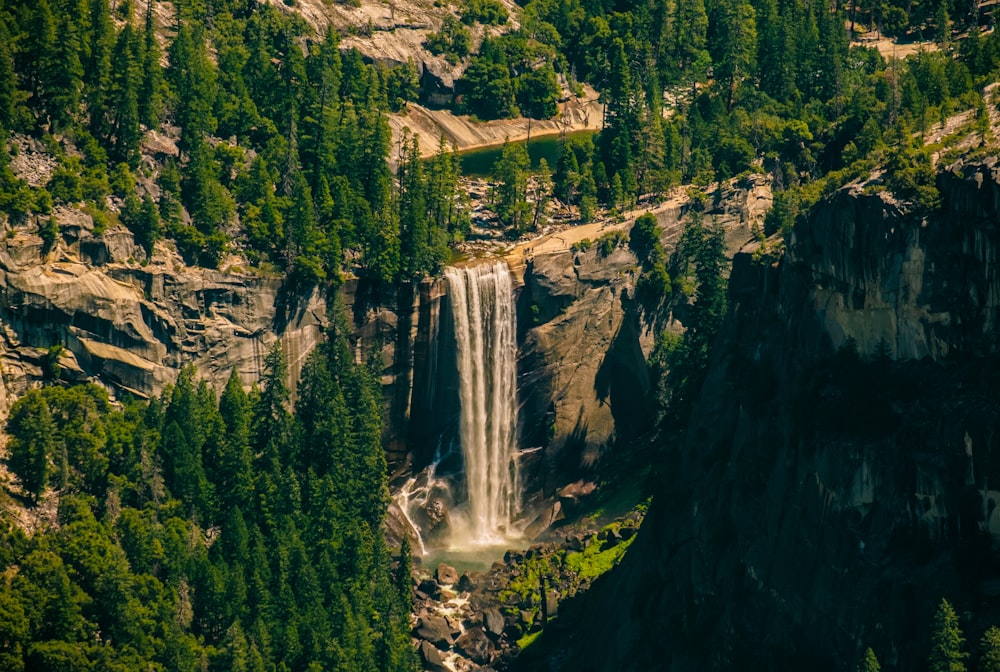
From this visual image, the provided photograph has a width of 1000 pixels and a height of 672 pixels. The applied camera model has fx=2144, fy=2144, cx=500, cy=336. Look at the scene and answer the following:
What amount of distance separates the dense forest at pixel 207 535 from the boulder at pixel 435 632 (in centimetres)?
245

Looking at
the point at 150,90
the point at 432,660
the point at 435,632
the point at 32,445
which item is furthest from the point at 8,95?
the point at 432,660

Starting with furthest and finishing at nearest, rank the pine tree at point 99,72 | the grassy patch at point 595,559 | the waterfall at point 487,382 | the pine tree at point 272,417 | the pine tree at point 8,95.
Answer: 1. the waterfall at point 487,382
2. the pine tree at point 99,72
3. the pine tree at point 8,95
4. the pine tree at point 272,417
5. the grassy patch at point 595,559

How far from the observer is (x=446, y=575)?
18162cm

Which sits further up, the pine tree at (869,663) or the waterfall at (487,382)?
the waterfall at (487,382)

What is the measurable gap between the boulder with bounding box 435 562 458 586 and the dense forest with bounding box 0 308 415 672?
15.8ft

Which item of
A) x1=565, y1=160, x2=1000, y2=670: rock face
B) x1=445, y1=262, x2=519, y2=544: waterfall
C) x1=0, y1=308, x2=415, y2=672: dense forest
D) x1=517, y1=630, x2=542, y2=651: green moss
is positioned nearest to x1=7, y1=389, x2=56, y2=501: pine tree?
x1=0, y1=308, x2=415, y2=672: dense forest

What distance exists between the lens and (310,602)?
16800 centimetres

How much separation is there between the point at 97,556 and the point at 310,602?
17033 mm

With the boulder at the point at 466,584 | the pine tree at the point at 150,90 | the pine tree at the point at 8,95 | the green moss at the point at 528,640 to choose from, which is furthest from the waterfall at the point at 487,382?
the pine tree at the point at 8,95

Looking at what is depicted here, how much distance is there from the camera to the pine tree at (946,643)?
130 metres

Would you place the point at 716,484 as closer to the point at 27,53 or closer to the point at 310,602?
the point at 310,602

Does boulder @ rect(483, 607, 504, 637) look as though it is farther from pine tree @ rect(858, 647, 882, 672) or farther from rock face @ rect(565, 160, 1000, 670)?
pine tree @ rect(858, 647, 882, 672)

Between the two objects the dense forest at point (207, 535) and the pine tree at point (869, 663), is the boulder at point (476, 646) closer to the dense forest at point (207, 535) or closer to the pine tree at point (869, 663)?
the dense forest at point (207, 535)

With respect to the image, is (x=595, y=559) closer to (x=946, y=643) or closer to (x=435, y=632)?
(x=435, y=632)
